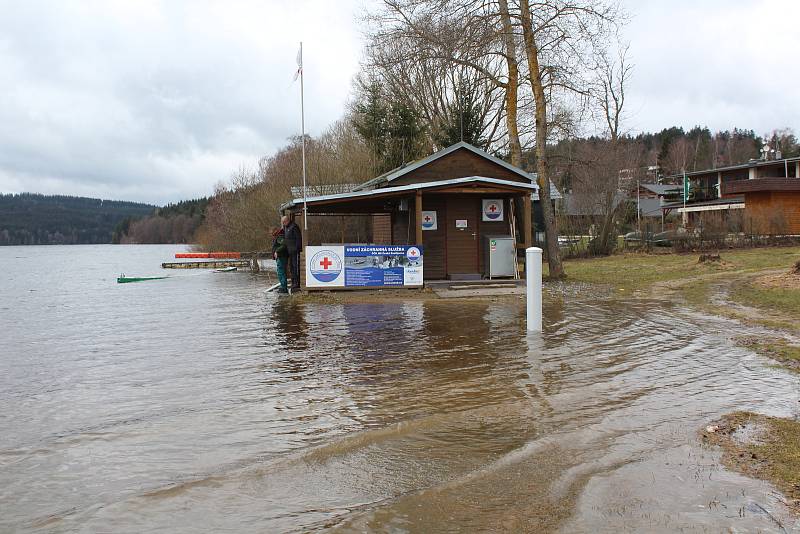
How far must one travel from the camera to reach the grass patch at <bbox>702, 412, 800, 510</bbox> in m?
4.48

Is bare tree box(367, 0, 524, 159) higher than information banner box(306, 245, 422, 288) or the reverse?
higher

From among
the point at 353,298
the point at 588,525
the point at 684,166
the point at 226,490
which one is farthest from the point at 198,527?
the point at 684,166

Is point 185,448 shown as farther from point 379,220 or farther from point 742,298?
point 379,220

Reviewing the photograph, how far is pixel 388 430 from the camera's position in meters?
5.90

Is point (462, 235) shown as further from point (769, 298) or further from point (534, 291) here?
point (534, 291)

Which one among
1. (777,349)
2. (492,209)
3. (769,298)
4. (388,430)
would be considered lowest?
(388,430)

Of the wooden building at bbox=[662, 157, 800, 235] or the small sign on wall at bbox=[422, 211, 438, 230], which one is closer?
the small sign on wall at bbox=[422, 211, 438, 230]

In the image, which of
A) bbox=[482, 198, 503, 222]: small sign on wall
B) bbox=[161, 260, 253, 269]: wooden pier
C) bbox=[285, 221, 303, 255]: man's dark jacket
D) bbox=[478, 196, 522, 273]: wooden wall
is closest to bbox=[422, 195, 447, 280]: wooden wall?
bbox=[478, 196, 522, 273]: wooden wall

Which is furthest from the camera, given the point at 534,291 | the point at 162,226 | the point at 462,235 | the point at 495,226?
the point at 162,226

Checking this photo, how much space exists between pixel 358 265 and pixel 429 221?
3.88 m

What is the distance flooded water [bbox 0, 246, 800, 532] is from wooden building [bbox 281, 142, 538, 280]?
8.47m

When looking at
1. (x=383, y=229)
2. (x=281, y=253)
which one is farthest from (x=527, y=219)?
(x=383, y=229)

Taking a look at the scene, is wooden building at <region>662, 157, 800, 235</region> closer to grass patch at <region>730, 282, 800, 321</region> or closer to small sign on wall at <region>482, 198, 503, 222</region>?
small sign on wall at <region>482, 198, 503, 222</region>

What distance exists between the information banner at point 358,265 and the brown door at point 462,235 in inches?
120
